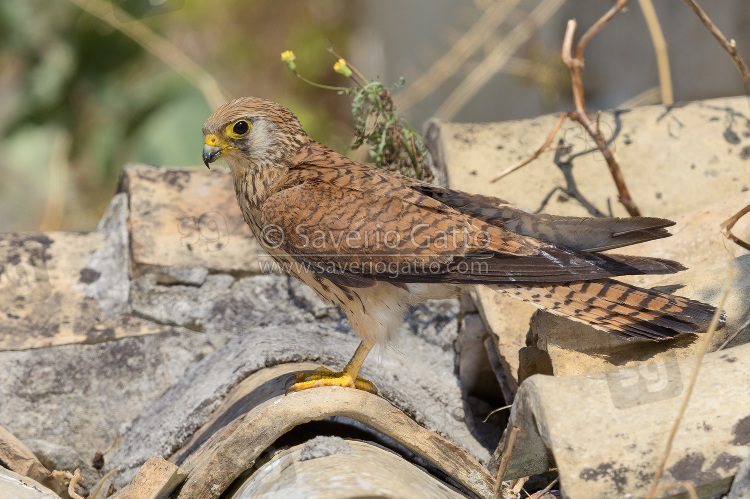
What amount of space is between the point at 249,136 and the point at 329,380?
3.10 feet

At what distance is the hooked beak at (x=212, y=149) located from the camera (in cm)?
261

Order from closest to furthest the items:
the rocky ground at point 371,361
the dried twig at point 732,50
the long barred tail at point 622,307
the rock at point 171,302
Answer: the rocky ground at point 371,361 < the long barred tail at point 622,307 < the dried twig at point 732,50 < the rock at point 171,302

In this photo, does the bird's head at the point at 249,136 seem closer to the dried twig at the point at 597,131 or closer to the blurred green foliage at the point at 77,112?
the dried twig at the point at 597,131

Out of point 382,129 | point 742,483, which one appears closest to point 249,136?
point 382,129

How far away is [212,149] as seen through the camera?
263 centimetres

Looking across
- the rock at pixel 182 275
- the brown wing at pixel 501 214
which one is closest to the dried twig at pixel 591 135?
the brown wing at pixel 501 214

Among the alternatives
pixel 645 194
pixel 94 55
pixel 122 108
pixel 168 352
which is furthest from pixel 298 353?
pixel 94 55

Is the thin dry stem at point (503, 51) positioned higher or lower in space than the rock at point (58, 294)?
higher

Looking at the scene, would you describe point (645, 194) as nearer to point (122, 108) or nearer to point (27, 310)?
point (27, 310)

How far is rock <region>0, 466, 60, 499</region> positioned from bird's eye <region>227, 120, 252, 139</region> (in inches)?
50.7

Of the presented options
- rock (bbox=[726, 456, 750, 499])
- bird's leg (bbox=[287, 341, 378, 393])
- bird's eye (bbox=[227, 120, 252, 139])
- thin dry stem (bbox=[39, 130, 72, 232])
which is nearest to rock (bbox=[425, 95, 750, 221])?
bird's eye (bbox=[227, 120, 252, 139])

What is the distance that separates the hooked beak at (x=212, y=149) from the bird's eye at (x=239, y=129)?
55 mm

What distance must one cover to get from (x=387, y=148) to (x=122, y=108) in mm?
3251

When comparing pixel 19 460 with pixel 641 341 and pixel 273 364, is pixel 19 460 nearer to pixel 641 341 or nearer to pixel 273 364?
pixel 273 364
